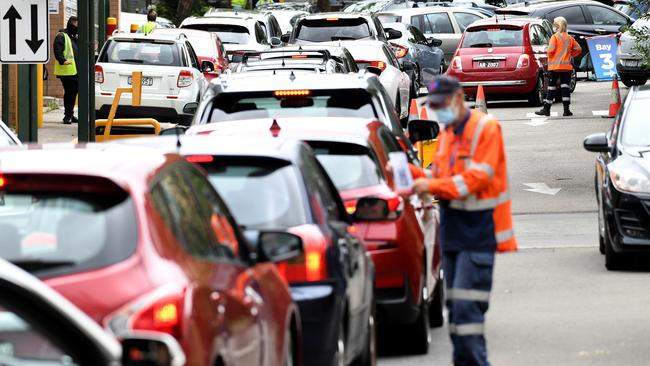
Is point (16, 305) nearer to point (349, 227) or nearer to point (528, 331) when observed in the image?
point (349, 227)

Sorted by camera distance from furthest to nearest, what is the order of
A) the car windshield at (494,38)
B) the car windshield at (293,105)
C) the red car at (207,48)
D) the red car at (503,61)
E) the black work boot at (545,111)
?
1. the car windshield at (494,38)
2. the red car at (503,61)
3. the red car at (207,48)
4. the black work boot at (545,111)
5. the car windshield at (293,105)

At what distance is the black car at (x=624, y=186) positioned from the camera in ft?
46.4

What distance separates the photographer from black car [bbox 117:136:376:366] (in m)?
8.16

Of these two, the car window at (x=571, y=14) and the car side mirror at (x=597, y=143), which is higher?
the car side mirror at (x=597, y=143)

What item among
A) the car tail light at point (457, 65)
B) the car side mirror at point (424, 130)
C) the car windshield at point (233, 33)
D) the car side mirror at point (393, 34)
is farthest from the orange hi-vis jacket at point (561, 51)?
the car side mirror at point (424, 130)

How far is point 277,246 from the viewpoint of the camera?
7.18 m

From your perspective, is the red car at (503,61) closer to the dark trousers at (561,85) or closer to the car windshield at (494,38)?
the car windshield at (494,38)

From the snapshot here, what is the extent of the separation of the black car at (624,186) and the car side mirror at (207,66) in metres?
15.7

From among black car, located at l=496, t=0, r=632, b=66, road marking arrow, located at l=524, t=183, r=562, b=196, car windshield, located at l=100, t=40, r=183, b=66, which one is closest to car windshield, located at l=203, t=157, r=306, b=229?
road marking arrow, located at l=524, t=183, r=562, b=196

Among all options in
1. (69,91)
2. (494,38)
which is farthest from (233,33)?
(69,91)

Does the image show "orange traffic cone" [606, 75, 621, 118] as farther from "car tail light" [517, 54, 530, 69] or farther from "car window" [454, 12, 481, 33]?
"car window" [454, 12, 481, 33]

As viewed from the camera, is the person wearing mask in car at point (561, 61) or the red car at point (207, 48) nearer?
the person wearing mask in car at point (561, 61)

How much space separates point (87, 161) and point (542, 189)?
1540cm

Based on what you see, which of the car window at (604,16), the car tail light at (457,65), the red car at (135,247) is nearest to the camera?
the red car at (135,247)
